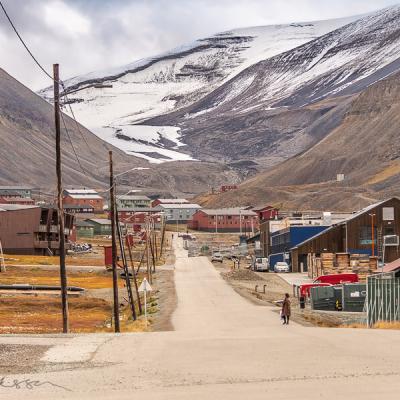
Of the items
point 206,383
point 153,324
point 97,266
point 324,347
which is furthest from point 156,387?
point 97,266

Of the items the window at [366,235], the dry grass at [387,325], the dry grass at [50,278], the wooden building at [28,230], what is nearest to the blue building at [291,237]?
the window at [366,235]

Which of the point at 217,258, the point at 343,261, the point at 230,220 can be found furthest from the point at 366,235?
the point at 230,220

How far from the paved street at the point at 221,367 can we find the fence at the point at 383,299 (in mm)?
7840

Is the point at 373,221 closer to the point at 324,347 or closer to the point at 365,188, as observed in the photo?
the point at 324,347

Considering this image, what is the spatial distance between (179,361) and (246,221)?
17134 centimetres

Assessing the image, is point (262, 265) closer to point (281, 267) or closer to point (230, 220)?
point (281, 267)

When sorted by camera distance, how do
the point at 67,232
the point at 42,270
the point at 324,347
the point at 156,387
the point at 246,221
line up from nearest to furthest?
1. the point at 156,387
2. the point at 324,347
3. the point at 42,270
4. the point at 67,232
5. the point at 246,221

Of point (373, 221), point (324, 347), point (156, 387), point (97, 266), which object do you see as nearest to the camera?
point (156, 387)

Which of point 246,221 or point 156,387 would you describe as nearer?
point 156,387

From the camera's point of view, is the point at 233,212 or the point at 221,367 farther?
the point at 233,212

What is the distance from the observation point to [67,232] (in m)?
132

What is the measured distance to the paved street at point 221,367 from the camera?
16438 millimetres

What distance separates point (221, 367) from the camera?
19656mm

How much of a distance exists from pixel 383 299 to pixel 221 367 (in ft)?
66.0
